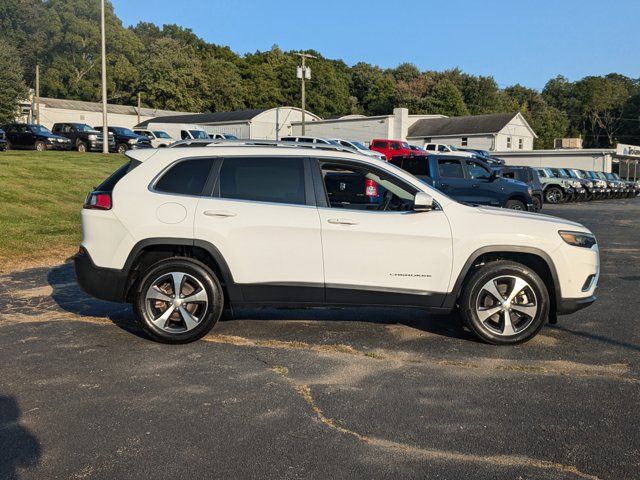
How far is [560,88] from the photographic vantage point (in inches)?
4289

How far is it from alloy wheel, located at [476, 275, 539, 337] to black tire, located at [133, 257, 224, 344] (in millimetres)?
2480

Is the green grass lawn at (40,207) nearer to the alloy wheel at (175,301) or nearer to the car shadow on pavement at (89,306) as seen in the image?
the car shadow on pavement at (89,306)

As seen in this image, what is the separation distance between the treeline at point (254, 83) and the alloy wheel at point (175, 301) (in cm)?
7470

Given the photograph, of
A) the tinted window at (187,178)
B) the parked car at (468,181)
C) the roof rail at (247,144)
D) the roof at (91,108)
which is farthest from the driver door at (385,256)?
the roof at (91,108)

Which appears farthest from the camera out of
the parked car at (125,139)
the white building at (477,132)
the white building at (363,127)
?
the white building at (477,132)

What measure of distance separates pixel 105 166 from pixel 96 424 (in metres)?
22.1

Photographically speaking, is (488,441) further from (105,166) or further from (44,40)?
(44,40)

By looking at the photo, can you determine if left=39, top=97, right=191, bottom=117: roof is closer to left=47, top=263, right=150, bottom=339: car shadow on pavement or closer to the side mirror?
left=47, top=263, right=150, bottom=339: car shadow on pavement

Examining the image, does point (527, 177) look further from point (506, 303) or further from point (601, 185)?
point (506, 303)

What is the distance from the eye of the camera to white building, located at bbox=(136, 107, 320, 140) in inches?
2381

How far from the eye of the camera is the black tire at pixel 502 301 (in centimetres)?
572

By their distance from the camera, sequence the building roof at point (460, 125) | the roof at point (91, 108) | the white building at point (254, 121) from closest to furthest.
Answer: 1. the white building at point (254, 121)
2. the building roof at point (460, 125)
3. the roof at point (91, 108)

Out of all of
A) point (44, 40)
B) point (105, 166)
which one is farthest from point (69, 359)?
point (44, 40)

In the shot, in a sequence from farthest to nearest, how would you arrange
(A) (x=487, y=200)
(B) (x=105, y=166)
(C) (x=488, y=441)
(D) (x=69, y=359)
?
(B) (x=105, y=166), (A) (x=487, y=200), (D) (x=69, y=359), (C) (x=488, y=441)
